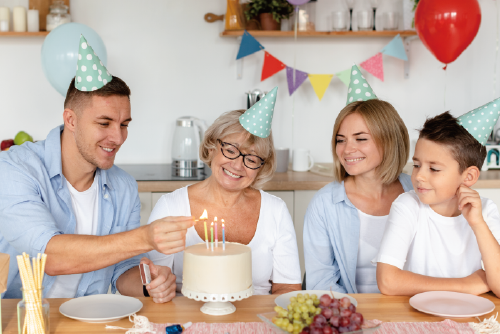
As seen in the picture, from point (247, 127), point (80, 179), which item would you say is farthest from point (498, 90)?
point (80, 179)

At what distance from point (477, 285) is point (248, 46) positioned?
200 cm

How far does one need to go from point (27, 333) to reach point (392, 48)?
254 cm

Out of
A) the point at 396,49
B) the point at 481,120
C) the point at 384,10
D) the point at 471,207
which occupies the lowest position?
the point at 471,207

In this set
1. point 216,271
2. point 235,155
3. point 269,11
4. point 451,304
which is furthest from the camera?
point 269,11

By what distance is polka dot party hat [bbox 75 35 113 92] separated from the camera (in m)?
1.53

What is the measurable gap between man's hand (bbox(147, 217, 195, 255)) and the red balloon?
1.73 metres

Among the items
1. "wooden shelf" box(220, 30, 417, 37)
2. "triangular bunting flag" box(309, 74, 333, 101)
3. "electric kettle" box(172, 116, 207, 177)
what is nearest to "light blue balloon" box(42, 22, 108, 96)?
"electric kettle" box(172, 116, 207, 177)

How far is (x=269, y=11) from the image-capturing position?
292 cm

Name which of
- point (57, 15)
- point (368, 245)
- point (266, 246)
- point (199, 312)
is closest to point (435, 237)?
point (368, 245)

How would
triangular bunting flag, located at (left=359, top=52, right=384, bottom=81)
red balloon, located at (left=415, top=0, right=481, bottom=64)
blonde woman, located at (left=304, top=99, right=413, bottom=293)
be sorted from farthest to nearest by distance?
triangular bunting flag, located at (left=359, top=52, right=384, bottom=81), red balloon, located at (left=415, top=0, right=481, bottom=64), blonde woman, located at (left=304, top=99, right=413, bottom=293)

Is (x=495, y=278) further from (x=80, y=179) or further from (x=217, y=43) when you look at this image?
(x=217, y=43)

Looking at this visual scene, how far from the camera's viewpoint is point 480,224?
1.34 metres

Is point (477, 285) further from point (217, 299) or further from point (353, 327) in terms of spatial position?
point (217, 299)

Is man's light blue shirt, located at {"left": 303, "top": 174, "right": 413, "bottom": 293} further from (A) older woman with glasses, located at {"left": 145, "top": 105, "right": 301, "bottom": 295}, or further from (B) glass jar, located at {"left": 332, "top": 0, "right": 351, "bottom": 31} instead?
(B) glass jar, located at {"left": 332, "top": 0, "right": 351, "bottom": 31}
